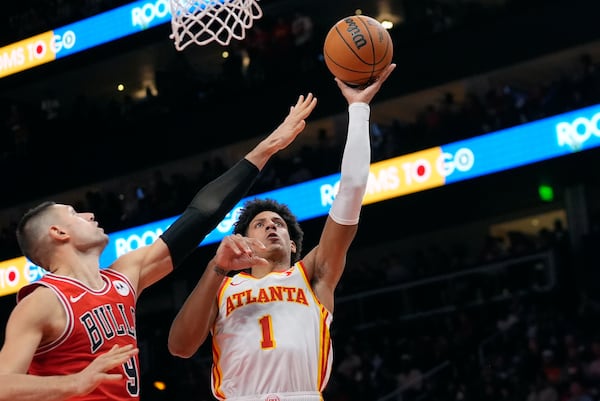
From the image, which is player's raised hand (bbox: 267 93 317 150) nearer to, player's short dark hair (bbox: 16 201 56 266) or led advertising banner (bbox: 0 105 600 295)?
player's short dark hair (bbox: 16 201 56 266)

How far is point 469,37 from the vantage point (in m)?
14.7

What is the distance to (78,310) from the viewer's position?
3561 millimetres

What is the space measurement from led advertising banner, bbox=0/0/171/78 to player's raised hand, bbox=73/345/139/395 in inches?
468

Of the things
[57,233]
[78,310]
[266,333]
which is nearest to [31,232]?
[57,233]

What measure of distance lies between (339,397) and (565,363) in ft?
9.16

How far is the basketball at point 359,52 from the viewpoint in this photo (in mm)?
4582

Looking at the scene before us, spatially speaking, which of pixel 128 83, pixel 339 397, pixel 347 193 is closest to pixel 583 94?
pixel 339 397

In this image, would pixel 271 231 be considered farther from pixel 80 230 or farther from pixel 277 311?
pixel 80 230

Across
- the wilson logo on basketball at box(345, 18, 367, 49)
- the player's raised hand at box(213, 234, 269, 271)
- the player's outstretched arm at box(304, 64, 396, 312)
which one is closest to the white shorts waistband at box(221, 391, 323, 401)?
the player's outstretched arm at box(304, 64, 396, 312)

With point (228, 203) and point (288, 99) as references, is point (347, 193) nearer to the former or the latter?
point (228, 203)

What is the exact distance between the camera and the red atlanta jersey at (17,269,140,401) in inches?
138

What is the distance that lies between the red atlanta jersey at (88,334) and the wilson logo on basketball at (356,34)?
1636mm

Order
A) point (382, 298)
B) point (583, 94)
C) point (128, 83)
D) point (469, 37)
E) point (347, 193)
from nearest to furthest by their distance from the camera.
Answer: point (347, 193)
point (583, 94)
point (382, 298)
point (469, 37)
point (128, 83)

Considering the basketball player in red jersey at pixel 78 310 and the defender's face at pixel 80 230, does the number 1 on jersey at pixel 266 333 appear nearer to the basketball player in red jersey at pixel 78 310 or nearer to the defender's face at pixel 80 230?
the basketball player in red jersey at pixel 78 310
